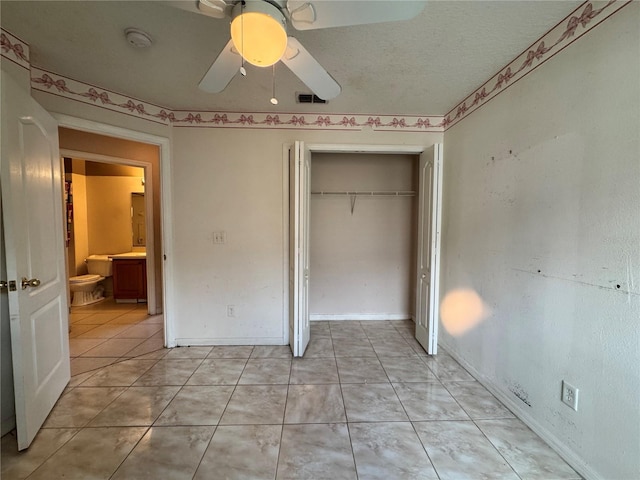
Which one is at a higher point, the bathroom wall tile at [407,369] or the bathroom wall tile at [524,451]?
the bathroom wall tile at [524,451]

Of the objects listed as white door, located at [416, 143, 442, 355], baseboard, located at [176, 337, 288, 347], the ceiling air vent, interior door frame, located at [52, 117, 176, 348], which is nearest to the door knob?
interior door frame, located at [52, 117, 176, 348]

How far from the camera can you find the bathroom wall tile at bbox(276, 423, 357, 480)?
4.75 feet

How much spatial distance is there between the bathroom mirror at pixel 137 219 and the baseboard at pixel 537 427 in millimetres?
5087

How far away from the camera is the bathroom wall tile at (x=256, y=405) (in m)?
1.85

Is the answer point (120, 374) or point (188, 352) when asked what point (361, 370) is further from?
point (120, 374)

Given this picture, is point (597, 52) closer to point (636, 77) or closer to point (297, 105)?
point (636, 77)

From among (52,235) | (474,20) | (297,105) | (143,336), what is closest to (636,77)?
(474,20)

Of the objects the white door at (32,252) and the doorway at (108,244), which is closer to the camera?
the white door at (32,252)

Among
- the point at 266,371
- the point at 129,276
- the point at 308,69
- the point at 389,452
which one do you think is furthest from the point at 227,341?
the point at 308,69

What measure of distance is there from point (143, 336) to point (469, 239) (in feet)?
11.7

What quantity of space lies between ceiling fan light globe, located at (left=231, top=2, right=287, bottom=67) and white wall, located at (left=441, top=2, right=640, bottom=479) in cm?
154

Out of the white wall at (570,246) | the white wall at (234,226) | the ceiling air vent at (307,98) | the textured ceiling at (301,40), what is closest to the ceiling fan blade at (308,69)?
the textured ceiling at (301,40)

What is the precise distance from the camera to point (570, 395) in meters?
1.52

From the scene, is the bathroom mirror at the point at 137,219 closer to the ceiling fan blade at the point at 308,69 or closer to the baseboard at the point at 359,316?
the baseboard at the point at 359,316
